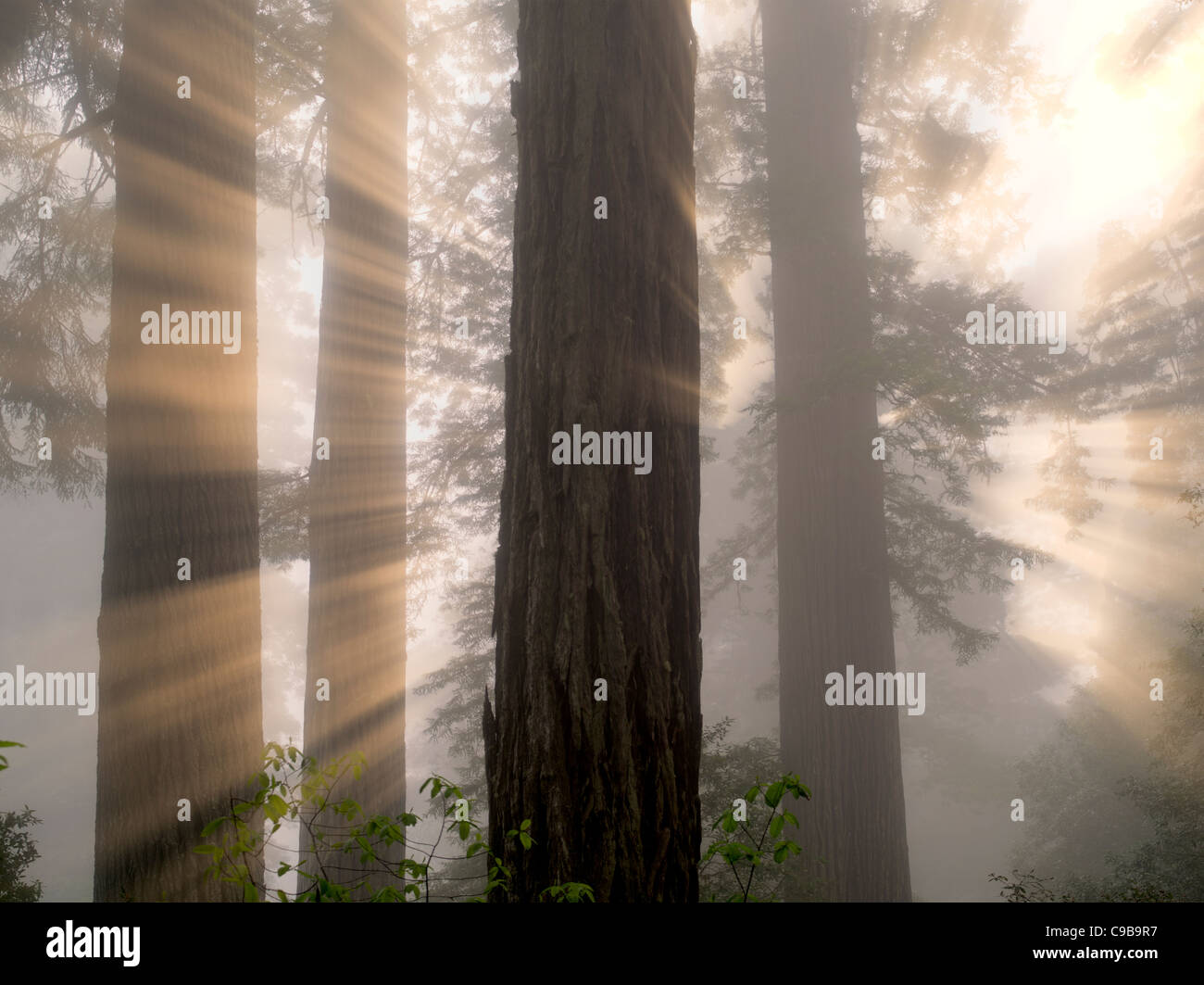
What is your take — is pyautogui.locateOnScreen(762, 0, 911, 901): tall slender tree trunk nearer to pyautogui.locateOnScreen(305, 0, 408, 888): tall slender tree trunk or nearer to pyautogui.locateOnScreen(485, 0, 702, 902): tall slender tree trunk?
pyautogui.locateOnScreen(305, 0, 408, 888): tall slender tree trunk

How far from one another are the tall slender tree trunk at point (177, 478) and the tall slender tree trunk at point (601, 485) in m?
2.31

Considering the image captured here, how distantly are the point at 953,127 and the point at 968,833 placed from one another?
25.5 meters

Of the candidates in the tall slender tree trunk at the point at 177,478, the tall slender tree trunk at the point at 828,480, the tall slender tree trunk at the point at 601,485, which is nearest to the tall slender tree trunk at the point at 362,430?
the tall slender tree trunk at the point at 177,478

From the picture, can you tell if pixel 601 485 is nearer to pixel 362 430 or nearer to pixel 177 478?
pixel 177 478

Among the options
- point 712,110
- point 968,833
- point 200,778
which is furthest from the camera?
point 968,833

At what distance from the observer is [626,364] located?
2652mm

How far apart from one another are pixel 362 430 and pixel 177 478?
3367mm

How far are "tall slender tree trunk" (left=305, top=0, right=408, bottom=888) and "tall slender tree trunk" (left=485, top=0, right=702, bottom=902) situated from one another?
490 cm

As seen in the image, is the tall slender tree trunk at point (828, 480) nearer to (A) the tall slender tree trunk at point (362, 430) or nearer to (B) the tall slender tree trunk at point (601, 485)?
(A) the tall slender tree trunk at point (362, 430)

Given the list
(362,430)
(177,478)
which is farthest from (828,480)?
(177,478)

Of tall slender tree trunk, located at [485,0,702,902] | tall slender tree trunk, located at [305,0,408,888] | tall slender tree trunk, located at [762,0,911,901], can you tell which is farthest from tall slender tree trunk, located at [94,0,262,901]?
tall slender tree trunk, located at [762,0,911,901]

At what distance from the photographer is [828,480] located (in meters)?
8.95
